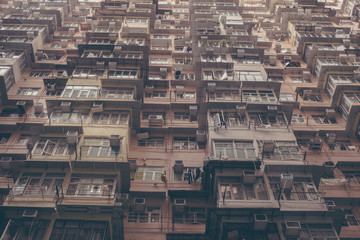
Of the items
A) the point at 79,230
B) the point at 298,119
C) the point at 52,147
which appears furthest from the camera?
the point at 298,119

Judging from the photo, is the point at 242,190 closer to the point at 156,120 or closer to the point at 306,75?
the point at 156,120

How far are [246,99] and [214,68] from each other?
11.2 metres

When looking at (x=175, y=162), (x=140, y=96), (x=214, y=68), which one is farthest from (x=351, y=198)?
(x=140, y=96)

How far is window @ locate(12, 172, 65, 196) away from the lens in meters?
46.3

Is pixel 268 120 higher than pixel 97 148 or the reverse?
higher

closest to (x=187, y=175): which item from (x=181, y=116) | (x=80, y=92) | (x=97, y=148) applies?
(x=97, y=148)

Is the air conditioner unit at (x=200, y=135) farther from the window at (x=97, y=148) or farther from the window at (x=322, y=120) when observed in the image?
the window at (x=322, y=120)

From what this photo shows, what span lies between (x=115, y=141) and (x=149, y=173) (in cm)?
854

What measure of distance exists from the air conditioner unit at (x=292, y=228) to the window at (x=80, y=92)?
3572 cm

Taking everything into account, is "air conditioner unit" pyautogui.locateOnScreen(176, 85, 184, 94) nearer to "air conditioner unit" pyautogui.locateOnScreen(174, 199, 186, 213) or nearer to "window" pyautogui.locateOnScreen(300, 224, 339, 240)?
"air conditioner unit" pyautogui.locateOnScreen(174, 199, 186, 213)

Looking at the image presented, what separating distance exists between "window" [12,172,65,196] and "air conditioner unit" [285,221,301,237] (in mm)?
28219

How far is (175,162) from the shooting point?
56.0 m

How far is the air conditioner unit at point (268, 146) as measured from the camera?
1971 inches

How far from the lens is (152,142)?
62.0 metres
